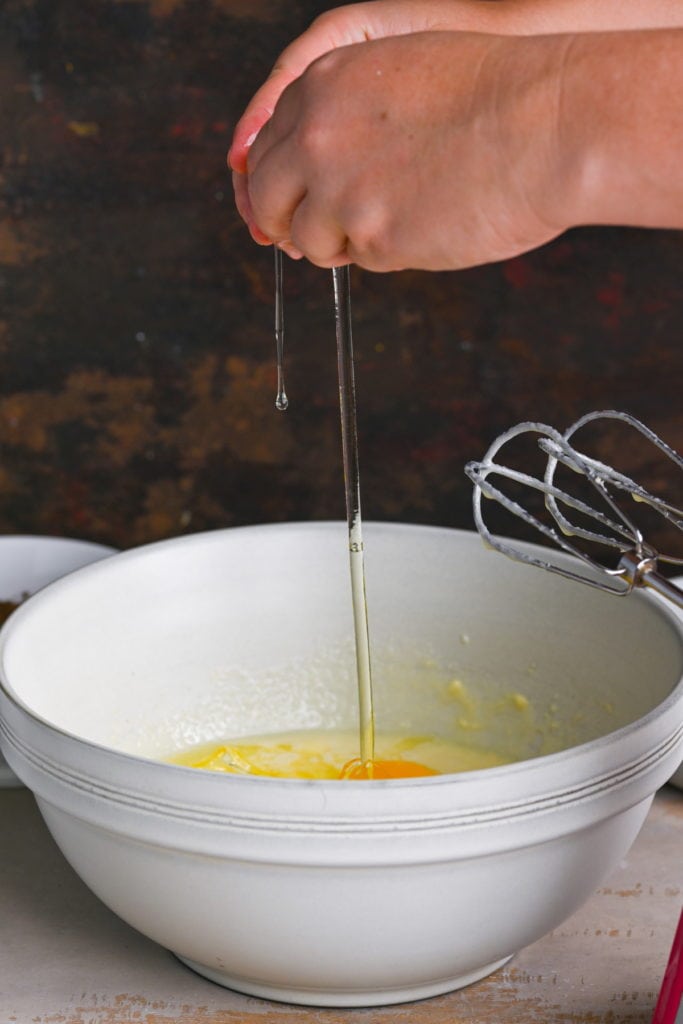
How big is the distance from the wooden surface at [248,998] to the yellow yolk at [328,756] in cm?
12

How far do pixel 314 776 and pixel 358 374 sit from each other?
48 cm

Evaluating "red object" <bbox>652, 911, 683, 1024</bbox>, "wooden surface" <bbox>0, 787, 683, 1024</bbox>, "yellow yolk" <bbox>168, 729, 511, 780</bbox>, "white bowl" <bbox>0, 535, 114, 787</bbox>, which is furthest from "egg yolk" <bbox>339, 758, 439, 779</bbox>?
"white bowl" <bbox>0, 535, 114, 787</bbox>

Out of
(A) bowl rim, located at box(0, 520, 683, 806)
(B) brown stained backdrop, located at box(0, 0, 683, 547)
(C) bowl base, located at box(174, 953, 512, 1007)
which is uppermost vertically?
(B) brown stained backdrop, located at box(0, 0, 683, 547)

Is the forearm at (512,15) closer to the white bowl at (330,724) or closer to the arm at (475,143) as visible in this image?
the arm at (475,143)

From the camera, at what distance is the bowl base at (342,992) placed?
73 cm

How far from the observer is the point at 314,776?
2.96ft

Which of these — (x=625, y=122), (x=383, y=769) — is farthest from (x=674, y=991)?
(x=625, y=122)

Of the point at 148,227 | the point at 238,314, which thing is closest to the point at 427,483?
the point at 238,314

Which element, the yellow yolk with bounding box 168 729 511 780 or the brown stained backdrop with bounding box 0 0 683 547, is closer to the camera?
the yellow yolk with bounding box 168 729 511 780

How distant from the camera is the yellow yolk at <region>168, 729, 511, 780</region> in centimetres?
90

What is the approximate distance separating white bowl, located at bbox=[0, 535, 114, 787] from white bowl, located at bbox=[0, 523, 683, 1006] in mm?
259

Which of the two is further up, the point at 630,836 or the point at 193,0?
the point at 193,0

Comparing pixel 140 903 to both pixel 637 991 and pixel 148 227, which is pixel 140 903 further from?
pixel 148 227

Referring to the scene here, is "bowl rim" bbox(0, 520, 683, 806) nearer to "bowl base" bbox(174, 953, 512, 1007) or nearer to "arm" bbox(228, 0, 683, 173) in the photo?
"bowl base" bbox(174, 953, 512, 1007)
